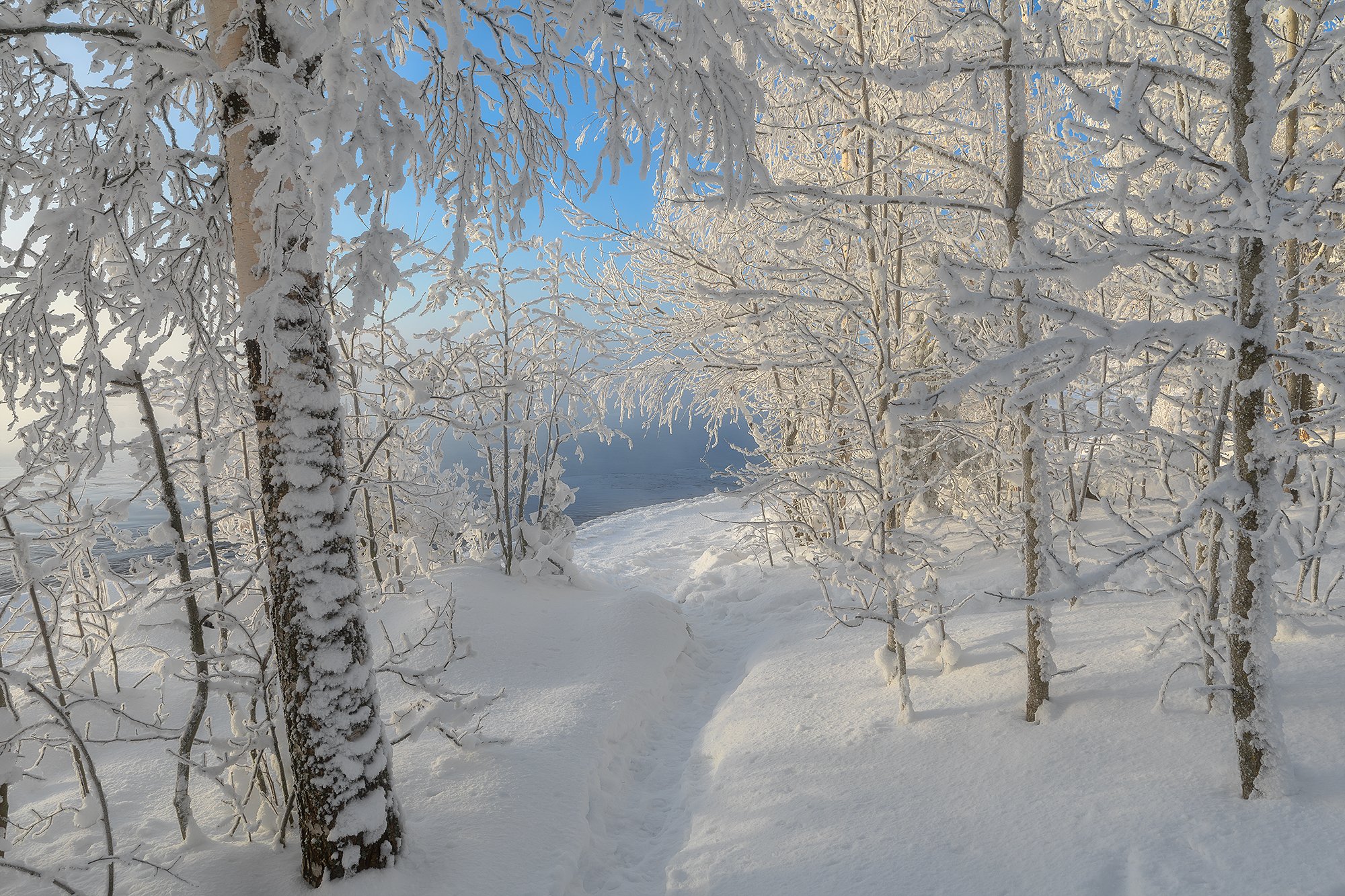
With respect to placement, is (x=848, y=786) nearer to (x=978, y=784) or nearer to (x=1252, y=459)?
(x=978, y=784)

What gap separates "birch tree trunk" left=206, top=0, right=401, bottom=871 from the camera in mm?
2676

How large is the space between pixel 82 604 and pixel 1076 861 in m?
7.25

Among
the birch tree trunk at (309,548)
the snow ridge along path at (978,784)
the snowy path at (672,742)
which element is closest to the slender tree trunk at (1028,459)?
the snow ridge along path at (978,784)

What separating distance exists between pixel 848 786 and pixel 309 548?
2948 millimetres

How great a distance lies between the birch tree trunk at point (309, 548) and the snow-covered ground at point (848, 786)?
1.21ft

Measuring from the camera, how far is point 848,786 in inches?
145

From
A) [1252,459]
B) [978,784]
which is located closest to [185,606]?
[978,784]

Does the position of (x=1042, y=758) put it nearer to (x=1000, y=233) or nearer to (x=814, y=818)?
(x=814, y=818)

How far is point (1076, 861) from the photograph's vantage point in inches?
108

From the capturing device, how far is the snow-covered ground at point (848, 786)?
9.08ft

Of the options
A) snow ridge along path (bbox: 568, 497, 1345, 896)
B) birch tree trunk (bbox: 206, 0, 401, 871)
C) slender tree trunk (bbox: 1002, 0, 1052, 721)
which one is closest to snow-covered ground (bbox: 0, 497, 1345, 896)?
snow ridge along path (bbox: 568, 497, 1345, 896)

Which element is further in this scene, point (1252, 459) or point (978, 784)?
point (978, 784)

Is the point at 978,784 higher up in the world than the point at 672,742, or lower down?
higher up

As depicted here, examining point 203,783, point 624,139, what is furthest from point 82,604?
point 624,139
